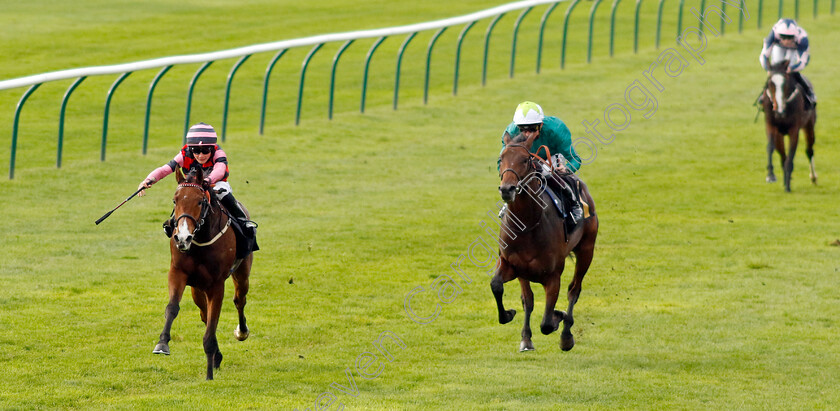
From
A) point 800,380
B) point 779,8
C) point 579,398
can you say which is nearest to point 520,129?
point 579,398

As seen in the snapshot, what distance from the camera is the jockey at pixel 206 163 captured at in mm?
10000

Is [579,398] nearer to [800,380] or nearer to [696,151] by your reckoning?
[800,380]

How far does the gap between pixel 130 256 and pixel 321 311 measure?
3.26 m

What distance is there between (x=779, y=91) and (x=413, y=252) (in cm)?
671

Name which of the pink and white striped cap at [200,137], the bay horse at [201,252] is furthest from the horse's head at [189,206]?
the pink and white striped cap at [200,137]

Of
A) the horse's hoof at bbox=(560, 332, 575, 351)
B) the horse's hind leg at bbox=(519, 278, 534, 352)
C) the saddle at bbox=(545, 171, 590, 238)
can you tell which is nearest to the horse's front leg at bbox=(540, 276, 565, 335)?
the horse's hind leg at bbox=(519, 278, 534, 352)

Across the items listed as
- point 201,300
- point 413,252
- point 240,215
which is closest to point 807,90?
point 413,252

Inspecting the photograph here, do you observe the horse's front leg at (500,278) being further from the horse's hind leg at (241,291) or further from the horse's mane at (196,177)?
the horse's mane at (196,177)

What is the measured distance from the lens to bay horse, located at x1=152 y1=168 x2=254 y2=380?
9312 millimetres

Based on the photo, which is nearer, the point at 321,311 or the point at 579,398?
the point at 579,398

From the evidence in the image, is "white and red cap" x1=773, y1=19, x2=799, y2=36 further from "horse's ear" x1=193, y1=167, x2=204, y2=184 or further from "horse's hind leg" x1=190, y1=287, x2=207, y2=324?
"horse's ear" x1=193, y1=167, x2=204, y2=184

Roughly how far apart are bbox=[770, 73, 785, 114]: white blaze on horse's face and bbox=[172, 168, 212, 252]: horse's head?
11406 mm

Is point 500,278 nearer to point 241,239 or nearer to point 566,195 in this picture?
point 566,195

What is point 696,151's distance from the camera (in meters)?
22.6
